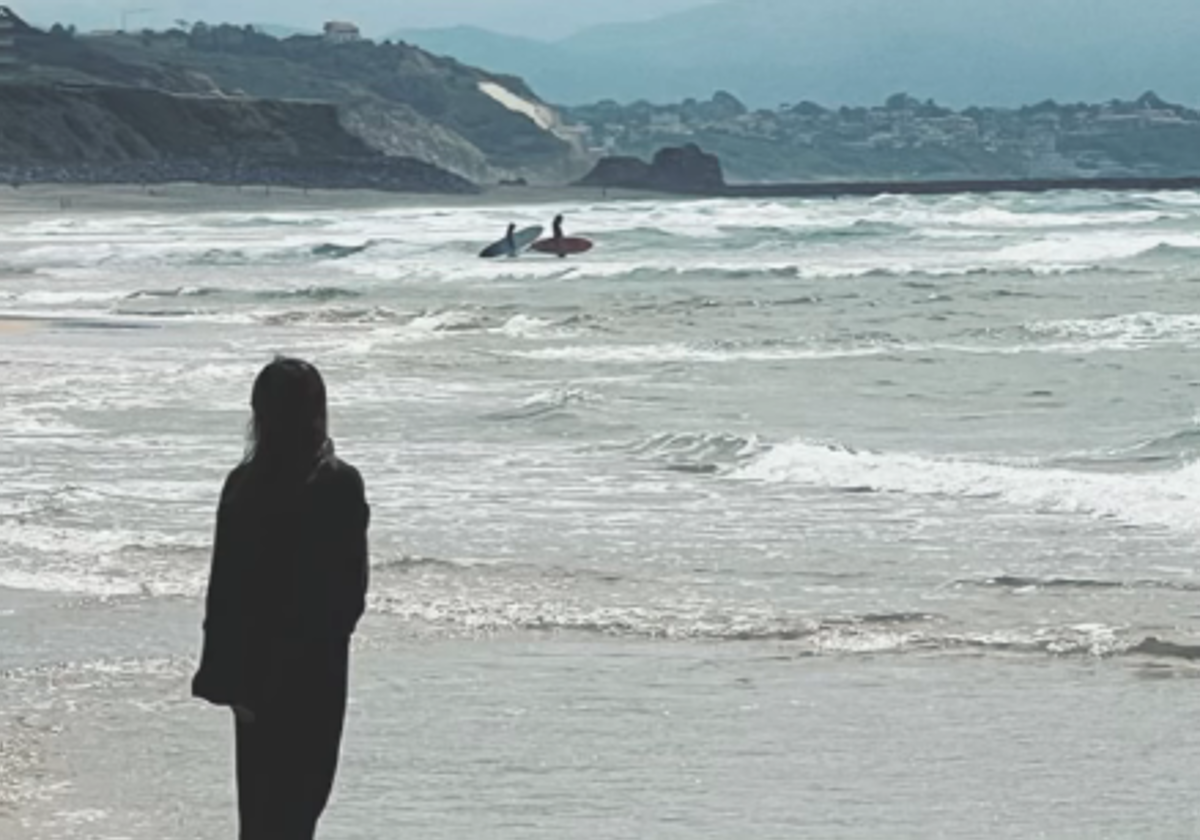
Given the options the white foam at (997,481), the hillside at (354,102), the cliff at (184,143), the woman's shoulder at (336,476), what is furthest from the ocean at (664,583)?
the hillside at (354,102)

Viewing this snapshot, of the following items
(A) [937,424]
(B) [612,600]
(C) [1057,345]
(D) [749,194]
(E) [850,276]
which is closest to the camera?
(B) [612,600]

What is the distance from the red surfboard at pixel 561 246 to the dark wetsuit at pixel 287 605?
5587 cm

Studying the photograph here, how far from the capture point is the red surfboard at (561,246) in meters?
61.5

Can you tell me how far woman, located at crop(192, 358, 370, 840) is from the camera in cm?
543

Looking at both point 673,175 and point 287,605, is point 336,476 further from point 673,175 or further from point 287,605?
point 673,175

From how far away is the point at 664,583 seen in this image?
12438mm

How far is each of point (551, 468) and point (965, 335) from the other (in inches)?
646

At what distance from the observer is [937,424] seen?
68.6 feet

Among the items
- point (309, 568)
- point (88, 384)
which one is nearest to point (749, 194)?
point (88, 384)

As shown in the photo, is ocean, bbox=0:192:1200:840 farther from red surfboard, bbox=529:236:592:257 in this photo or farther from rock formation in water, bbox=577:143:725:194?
rock formation in water, bbox=577:143:725:194

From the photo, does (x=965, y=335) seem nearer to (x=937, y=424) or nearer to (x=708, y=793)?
(x=937, y=424)

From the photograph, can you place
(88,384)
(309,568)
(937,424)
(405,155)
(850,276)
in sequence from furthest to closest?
(405,155)
(850,276)
(88,384)
(937,424)
(309,568)

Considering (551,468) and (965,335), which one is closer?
(551,468)

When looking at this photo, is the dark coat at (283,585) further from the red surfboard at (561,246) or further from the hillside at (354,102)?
the hillside at (354,102)
